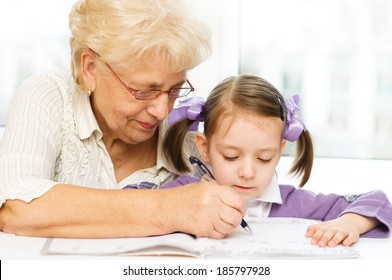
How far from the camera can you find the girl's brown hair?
173 centimetres

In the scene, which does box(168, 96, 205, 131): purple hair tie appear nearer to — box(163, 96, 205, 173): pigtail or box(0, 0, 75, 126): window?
box(163, 96, 205, 173): pigtail

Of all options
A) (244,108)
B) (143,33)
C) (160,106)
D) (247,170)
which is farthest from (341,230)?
(143,33)

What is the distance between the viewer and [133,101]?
1.73 meters

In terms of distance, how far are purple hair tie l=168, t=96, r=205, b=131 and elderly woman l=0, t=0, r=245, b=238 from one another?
6 centimetres

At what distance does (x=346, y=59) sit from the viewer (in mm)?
3117

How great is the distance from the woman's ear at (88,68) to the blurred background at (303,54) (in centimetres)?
109

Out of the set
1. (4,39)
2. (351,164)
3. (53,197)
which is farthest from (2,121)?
(53,197)

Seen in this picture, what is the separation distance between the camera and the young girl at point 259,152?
65.3 inches

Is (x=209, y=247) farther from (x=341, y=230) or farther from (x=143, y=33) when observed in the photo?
(x=143, y=33)

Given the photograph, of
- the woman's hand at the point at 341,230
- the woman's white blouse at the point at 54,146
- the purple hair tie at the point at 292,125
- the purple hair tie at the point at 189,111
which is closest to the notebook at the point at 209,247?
the woman's hand at the point at 341,230

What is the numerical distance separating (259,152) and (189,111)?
0.83 feet

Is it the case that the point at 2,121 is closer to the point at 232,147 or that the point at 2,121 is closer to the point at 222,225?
the point at 232,147

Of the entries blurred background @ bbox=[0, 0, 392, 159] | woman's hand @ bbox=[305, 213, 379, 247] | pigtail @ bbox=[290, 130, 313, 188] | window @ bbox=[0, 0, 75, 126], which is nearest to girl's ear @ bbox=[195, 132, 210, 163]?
pigtail @ bbox=[290, 130, 313, 188]

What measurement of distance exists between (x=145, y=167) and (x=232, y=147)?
0.37 meters
